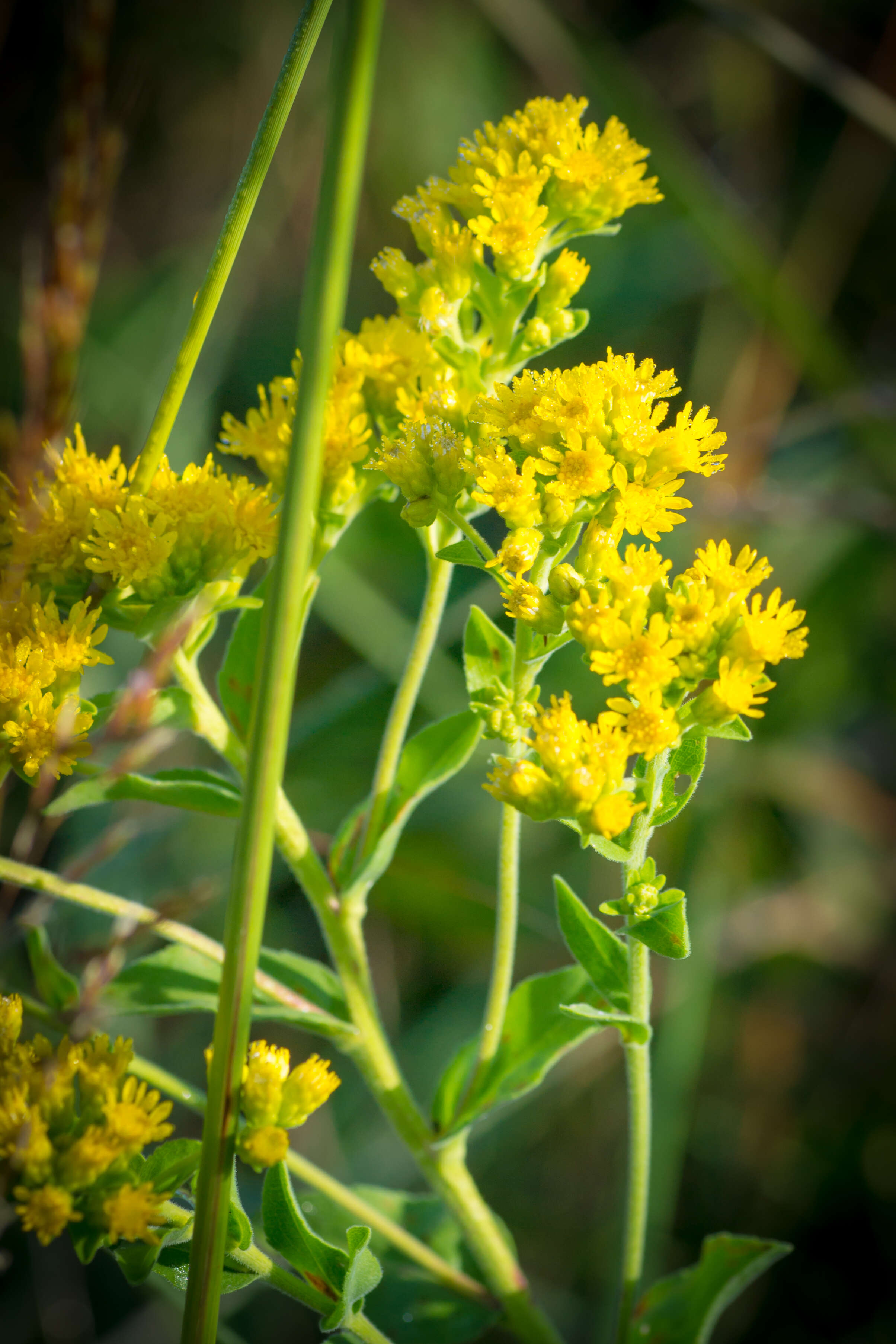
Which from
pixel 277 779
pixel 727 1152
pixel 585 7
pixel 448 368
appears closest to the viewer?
pixel 277 779

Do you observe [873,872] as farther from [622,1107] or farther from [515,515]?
[515,515]

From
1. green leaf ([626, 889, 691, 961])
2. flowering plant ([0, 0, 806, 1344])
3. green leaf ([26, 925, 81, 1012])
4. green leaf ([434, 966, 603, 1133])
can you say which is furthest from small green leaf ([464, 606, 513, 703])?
green leaf ([26, 925, 81, 1012])

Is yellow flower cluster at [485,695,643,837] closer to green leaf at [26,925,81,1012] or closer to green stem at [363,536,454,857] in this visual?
green stem at [363,536,454,857]

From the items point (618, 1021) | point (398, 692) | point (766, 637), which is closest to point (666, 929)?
point (618, 1021)

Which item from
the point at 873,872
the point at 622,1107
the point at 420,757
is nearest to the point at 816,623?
the point at 873,872

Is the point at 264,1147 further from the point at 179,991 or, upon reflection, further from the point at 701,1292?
A: the point at 701,1292

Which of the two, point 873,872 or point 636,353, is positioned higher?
point 636,353
